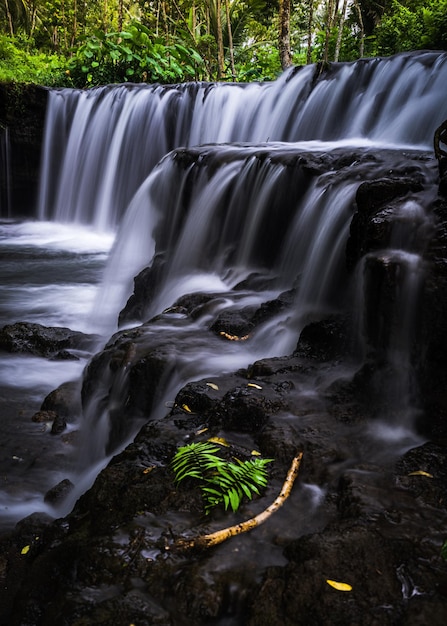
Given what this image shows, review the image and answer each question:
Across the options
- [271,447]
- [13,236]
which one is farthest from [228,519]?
[13,236]

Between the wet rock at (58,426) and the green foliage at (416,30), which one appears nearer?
the wet rock at (58,426)

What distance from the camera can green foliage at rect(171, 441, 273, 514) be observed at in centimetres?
222

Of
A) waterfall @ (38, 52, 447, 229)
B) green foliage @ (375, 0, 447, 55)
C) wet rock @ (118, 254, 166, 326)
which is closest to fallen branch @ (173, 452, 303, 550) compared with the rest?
wet rock @ (118, 254, 166, 326)

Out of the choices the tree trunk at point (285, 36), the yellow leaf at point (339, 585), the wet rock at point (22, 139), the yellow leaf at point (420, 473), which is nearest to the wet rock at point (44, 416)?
the yellow leaf at point (420, 473)

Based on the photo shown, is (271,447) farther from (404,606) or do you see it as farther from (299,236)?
(299,236)

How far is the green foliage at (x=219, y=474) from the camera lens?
7.27 feet

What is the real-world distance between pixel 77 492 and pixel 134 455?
1.03m

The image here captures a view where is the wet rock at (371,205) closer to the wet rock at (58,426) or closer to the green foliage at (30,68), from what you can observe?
the wet rock at (58,426)

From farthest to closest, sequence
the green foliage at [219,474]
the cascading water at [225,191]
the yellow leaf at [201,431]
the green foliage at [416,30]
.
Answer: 1. the green foliage at [416,30]
2. the cascading water at [225,191]
3. the yellow leaf at [201,431]
4. the green foliage at [219,474]

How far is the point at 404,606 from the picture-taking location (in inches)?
70.4

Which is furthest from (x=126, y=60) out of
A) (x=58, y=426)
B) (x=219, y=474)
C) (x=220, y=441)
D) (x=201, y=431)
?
(x=219, y=474)

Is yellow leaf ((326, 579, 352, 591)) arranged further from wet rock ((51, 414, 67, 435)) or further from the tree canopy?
the tree canopy

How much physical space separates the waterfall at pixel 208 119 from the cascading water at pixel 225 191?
0.10ft

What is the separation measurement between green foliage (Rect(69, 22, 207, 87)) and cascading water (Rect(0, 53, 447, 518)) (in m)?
2.04
